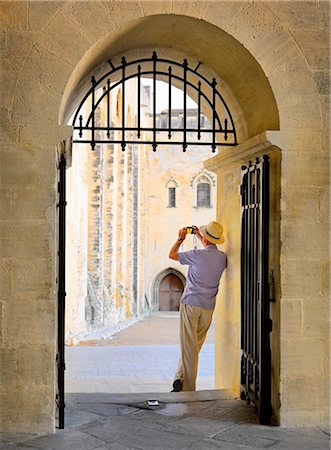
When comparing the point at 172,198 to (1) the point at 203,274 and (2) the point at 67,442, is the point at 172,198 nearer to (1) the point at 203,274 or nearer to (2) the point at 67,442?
(1) the point at 203,274

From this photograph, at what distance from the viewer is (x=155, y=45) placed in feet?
20.1

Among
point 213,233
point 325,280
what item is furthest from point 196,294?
point 325,280

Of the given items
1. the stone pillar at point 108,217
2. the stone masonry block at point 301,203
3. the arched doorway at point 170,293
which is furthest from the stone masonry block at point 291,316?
the arched doorway at point 170,293

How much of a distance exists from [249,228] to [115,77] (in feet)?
7.20

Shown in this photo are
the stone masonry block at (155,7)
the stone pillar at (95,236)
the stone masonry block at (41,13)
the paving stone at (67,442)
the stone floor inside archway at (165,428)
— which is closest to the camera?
the paving stone at (67,442)

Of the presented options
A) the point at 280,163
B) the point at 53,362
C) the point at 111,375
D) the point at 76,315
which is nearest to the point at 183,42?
the point at 280,163

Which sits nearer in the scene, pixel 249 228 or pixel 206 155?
pixel 249 228

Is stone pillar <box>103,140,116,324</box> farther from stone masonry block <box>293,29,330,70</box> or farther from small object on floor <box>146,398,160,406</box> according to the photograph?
stone masonry block <box>293,29,330,70</box>

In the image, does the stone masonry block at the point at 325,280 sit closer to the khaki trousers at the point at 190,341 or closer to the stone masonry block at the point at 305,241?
the stone masonry block at the point at 305,241

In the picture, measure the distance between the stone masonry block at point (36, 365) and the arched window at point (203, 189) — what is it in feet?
93.7

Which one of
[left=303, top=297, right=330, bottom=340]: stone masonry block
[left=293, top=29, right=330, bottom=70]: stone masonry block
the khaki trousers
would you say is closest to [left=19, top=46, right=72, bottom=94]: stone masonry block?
[left=293, top=29, right=330, bottom=70]: stone masonry block

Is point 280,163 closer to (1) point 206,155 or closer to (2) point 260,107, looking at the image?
(2) point 260,107

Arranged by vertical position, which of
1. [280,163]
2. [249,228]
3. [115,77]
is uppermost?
[115,77]

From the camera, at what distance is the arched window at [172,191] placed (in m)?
33.2
